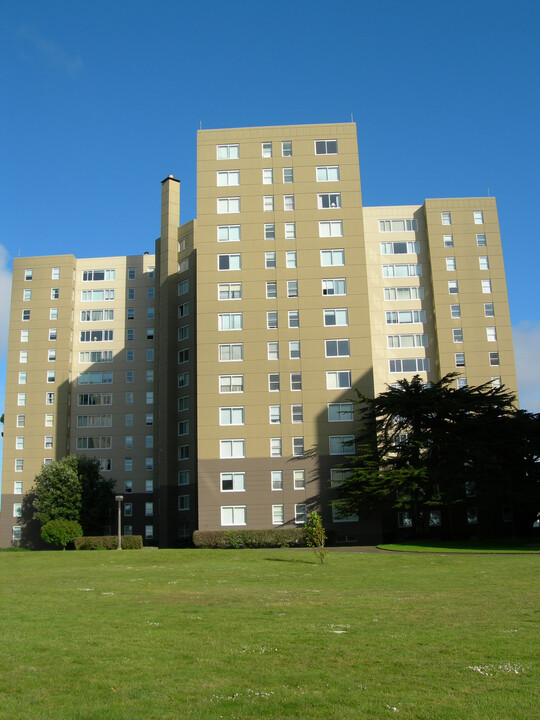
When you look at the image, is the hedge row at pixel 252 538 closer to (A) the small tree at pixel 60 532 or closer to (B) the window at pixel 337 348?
(B) the window at pixel 337 348

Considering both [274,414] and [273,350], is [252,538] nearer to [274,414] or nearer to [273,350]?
[274,414]

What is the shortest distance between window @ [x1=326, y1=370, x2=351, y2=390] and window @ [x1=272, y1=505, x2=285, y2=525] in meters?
11.5

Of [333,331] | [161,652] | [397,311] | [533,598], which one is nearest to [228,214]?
[333,331]

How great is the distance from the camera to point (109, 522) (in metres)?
80.8

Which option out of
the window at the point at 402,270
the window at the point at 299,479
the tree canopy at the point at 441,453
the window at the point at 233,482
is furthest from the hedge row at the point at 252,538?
the window at the point at 402,270

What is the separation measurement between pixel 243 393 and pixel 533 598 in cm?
4374

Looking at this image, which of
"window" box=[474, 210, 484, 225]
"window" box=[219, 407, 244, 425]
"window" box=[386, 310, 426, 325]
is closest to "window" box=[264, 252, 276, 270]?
"window" box=[219, 407, 244, 425]

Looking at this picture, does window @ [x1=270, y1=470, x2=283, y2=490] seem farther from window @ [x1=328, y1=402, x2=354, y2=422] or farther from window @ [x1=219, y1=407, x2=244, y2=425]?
window @ [x1=328, y1=402, x2=354, y2=422]

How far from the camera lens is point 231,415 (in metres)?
62.2

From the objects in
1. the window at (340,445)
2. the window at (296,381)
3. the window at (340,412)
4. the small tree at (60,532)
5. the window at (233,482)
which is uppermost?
the window at (296,381)

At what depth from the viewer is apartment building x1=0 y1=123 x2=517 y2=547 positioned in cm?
6153

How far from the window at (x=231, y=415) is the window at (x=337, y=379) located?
324 inches

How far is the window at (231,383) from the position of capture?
2464 inches

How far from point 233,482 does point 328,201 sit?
28.0m
